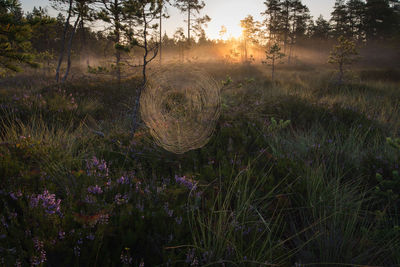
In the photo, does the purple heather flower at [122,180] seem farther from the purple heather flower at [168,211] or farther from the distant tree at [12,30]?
the distant tree at [12,30]

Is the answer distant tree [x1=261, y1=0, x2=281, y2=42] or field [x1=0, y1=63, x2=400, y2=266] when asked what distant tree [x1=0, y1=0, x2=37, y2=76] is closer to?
field [x1=0, y1=63, x2=400, y2=266]

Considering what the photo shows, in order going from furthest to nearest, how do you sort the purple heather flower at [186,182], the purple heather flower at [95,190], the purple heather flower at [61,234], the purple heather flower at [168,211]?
the purple heather flower at [186,182] → the purple heather flower at [95,190] → the purple heather flower at [168,211] → the purple heather flower at [61,234]

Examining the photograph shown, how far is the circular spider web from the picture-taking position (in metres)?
4.18

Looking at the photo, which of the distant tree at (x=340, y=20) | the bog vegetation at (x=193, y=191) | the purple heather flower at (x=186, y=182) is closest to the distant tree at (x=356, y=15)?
the distant tree at (x=340, y=20)

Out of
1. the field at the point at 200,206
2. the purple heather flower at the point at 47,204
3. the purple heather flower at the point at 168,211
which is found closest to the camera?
the field at the point at 200,206

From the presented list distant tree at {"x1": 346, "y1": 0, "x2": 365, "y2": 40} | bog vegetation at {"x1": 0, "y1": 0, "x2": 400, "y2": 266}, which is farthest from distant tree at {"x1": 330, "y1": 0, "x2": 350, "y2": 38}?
bog vegetation at {"x1": 0, "y1": 0, "x2": 400, "y2": 266}

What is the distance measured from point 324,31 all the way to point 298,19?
1155cm

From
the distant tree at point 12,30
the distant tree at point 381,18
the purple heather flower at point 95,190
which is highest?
the distant tree at point 381,18

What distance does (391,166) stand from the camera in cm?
342

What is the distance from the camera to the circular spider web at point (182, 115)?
4184 mm

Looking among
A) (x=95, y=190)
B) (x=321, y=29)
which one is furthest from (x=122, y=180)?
(x=321, y=29)

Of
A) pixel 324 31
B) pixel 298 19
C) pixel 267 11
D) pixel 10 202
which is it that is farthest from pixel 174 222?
pixel 324 31

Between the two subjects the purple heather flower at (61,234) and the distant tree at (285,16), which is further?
the distant tree at (285,16)

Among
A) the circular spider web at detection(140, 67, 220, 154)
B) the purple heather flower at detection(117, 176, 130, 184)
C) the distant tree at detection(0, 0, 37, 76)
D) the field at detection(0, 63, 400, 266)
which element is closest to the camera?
the field at detection(0, 63, 400, 266)
